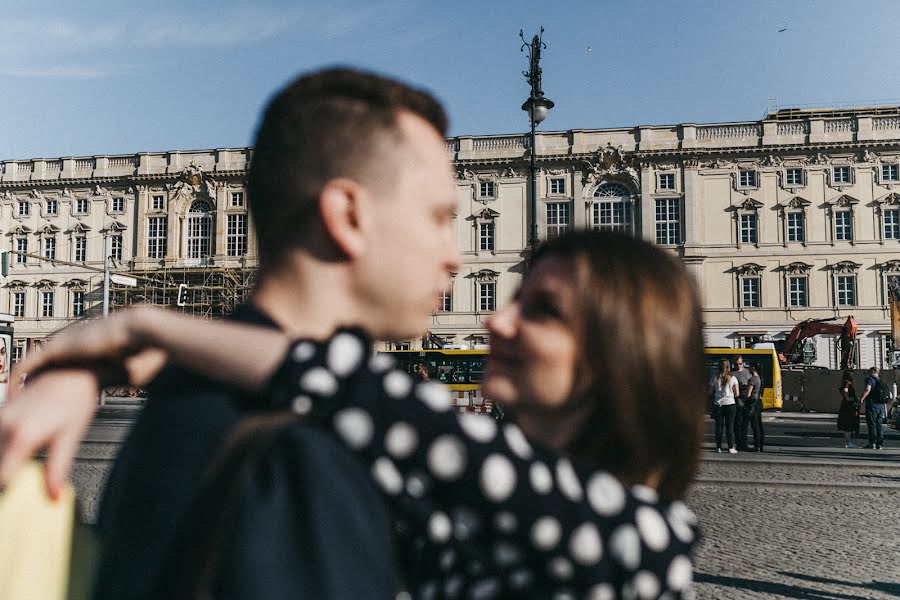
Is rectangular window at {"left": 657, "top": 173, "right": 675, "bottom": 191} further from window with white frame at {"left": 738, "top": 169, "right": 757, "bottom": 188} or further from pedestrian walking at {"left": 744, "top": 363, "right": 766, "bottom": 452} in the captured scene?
pedestrian walking at {"left": 744, "top": 363, "right": 766, "bottom": 452}

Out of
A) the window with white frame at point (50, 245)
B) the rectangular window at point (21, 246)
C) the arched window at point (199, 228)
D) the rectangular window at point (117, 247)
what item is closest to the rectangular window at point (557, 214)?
the arched window at point (199, 228)

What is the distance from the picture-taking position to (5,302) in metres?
49.6

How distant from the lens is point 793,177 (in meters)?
42.3

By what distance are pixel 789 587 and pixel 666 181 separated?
4045 centimetres

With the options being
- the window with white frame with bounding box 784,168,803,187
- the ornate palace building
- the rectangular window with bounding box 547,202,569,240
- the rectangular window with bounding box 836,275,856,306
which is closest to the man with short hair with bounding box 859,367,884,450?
the ornate palace building

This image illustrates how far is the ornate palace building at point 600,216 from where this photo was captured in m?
41.2

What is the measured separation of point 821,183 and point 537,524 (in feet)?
151

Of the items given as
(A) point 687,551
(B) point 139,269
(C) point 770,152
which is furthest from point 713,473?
(B) point 139,269

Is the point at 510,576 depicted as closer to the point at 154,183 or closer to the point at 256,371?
the point at 256,371

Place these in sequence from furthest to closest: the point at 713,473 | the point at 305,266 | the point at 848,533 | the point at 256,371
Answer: the point at 713,473 < the point at 848,533 < the point at 305,266 < the point at 256,371

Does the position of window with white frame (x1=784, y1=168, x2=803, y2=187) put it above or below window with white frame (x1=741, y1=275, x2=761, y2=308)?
above

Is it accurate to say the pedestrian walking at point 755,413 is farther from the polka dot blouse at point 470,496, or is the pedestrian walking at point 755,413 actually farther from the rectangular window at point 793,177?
the rectangular window at point 793,177

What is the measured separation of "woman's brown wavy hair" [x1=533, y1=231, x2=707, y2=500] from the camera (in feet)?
4.03

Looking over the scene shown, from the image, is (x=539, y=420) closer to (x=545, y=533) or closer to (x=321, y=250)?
(x=545, y=533)
